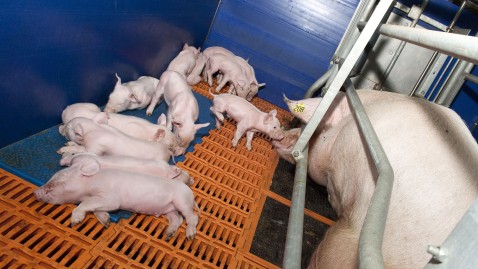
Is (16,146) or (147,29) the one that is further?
(147,29)

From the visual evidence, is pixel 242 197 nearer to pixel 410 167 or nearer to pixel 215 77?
pixel 410 167

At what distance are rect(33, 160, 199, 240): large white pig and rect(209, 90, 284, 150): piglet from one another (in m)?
1.18

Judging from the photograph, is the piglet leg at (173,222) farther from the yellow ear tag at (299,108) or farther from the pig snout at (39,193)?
the yellow ear tag at (299,108)

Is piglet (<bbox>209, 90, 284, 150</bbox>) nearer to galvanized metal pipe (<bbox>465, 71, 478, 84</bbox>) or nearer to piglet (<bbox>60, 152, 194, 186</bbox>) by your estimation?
piglet (<bbox>60, 152, 194, 186</bbox>)

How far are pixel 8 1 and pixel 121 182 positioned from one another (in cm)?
96

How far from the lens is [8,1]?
1.48 metres

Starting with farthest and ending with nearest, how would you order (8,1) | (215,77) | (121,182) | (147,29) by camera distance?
1. (215,77)
2. (147,29)
3. (121,182)
4. (8,1)

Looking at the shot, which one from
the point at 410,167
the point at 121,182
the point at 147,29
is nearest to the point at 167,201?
the point at 121,182

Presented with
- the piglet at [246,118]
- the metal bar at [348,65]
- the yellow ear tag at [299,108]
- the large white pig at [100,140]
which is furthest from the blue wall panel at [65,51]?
the metal bar at [348,65]

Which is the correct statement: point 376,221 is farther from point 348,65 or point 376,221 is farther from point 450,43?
point 348,65

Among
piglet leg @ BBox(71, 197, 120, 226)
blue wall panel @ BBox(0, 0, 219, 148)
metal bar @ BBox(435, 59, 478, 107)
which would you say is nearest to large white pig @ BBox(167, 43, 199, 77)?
blue wall panel @ BBox(0, 0, 219, 148)

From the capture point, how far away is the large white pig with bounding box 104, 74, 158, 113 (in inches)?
102

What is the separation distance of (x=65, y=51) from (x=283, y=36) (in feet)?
8.87

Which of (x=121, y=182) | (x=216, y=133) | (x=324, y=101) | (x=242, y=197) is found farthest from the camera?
(x=216, y=133)
